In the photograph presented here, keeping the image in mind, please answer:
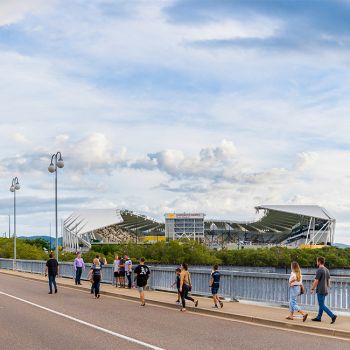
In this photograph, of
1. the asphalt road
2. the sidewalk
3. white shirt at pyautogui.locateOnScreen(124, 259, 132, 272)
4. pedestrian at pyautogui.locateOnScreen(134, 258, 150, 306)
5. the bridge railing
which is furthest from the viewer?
white shirt at pyautogui.locateOnScreen(124, 259, 132, 272)

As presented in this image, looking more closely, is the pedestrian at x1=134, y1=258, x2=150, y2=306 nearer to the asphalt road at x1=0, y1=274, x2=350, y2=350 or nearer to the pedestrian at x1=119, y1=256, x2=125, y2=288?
the asphalt road at x1=0, y1=274, x2=350, y2=350

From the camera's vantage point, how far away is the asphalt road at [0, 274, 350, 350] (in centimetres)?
1409

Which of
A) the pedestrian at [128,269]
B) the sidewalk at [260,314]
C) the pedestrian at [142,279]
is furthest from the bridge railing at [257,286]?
the pedestrian at [142,279]

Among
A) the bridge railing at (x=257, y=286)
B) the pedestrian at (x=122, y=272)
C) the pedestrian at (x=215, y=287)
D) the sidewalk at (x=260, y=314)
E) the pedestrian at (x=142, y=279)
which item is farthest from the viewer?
the pedestrian at (x=122, y=272)

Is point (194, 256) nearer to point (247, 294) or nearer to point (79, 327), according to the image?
point (247, 294)

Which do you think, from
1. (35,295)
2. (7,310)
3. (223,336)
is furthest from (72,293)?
(223,336)

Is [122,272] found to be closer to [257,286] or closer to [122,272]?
[122,272]

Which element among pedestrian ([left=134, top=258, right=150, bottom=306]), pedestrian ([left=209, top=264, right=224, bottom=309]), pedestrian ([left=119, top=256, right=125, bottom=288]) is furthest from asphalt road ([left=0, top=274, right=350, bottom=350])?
pedestrian ([left=119, top=256, right=125, bottom=288])

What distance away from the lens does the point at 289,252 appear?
139 meters

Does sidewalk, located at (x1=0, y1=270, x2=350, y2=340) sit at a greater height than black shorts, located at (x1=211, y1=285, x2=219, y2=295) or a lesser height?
lesser

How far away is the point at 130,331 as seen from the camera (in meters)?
16.4

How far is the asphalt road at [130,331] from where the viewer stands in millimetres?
14086

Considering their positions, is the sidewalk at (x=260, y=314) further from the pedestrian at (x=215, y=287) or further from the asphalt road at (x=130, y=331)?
the asphalt road at (x=130, y=331)

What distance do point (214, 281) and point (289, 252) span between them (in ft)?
388
